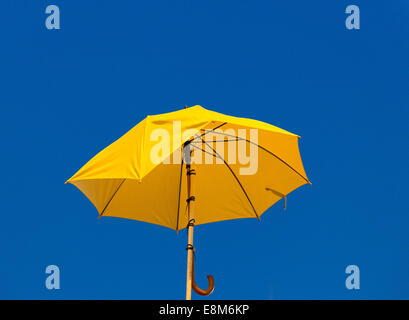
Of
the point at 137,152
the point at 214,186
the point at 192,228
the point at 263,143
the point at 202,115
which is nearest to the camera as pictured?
the point at 137,152

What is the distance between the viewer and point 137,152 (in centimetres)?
402

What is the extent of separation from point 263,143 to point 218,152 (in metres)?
0.51

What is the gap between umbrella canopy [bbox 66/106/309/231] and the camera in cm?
492

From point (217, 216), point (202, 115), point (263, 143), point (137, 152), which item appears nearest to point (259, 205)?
point (217, 216)

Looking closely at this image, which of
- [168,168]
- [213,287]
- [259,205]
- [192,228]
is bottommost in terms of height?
[213,287]

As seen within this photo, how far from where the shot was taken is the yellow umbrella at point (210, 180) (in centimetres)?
467

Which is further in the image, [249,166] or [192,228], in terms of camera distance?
[249,166]

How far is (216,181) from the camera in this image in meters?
5.33

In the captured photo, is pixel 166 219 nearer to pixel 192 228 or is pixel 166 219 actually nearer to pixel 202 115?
pixel 192 228

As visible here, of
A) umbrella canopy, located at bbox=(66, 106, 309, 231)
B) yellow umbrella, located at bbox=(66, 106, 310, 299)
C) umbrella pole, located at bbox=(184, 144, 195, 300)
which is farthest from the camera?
umbrella canopy, located at bbox=(66, 106, 309, 231)

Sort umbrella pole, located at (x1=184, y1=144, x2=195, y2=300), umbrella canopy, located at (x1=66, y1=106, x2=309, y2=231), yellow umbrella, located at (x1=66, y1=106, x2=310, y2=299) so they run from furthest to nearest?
umbrella canopy, located at (x1=66, y1=106, x2=309, y2=231)
yellow umbrella, located at (x1=66, y1=106, x2=310, y2=299)
umbrella pole, located at (x1=184, y1=144, x2=195, y2=300)

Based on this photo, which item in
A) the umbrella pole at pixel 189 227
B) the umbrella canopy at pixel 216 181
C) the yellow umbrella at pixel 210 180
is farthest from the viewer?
the umbrella canopy at pixel 216 181

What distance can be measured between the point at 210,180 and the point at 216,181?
7 centimetres

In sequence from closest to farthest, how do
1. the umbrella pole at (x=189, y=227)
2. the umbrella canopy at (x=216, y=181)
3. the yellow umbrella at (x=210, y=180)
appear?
the umbrella pole at (x=189, y=227) < the yellow umbrella at (x=210, y=180) < the umbrella canopy at (x=216, y=181)
